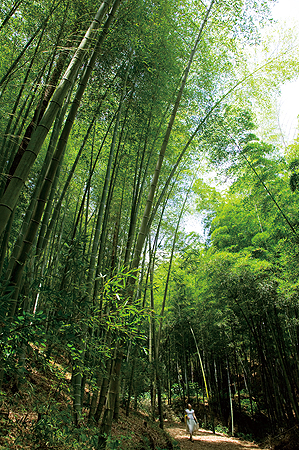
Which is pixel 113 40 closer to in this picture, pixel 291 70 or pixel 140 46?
pixel 140 46

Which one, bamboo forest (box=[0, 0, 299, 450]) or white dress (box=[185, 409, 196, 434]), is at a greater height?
bamboo forest (box=[0, 0, 299, 450])

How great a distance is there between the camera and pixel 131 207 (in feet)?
15.4

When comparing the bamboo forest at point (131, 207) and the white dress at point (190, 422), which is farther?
the white dress at point (190, 422)

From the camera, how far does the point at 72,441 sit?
5.71 ft

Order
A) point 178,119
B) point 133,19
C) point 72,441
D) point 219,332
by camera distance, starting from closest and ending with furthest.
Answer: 1. point 72,441
2. point 133,19
3. point 178,119
4. point 219,332

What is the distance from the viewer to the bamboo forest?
1544 mm

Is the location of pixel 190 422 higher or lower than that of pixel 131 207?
lower

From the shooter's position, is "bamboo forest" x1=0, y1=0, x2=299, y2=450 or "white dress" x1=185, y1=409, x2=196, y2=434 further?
"white dress" x1=185, y1=409, x2=196, y2=434

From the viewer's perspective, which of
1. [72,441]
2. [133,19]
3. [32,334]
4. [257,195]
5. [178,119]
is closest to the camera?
[32,334]

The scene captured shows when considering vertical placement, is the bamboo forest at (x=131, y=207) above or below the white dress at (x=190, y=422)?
above

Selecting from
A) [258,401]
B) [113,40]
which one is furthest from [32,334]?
[258,401]

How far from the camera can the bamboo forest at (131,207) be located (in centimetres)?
154

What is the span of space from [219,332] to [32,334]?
8.26 m

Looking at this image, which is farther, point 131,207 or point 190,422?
point 190,422
